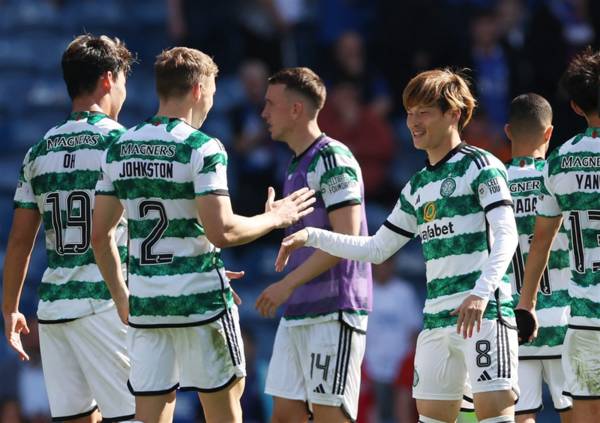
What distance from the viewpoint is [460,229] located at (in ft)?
20.2

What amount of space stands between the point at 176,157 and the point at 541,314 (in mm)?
2422

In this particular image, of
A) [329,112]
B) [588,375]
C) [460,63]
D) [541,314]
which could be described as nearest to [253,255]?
[329,112]

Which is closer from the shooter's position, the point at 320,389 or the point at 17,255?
the point at 17,255

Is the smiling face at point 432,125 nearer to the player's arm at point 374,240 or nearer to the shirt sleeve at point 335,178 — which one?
the player's arm at point 374,240

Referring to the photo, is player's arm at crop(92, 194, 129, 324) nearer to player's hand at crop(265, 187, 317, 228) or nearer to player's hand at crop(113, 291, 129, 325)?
player's hand at crop(113, 291, 129, 325)

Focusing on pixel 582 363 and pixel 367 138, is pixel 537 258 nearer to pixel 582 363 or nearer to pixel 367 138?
pixel 582 363

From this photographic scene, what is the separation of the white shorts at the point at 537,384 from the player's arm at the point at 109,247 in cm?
234

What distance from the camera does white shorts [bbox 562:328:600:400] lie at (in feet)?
20.9

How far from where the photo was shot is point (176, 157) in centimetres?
621

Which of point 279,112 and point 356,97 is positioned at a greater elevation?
point 356,97

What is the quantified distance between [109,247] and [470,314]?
194 centimetres

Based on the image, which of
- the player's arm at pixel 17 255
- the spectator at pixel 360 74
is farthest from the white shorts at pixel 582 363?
the spectator at pixel 360 74

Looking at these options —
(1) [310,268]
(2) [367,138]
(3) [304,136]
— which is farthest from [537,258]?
(2) [367,138]

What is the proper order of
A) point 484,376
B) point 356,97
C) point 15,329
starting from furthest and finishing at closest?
point 356,97
point 15,329
point 484,376
